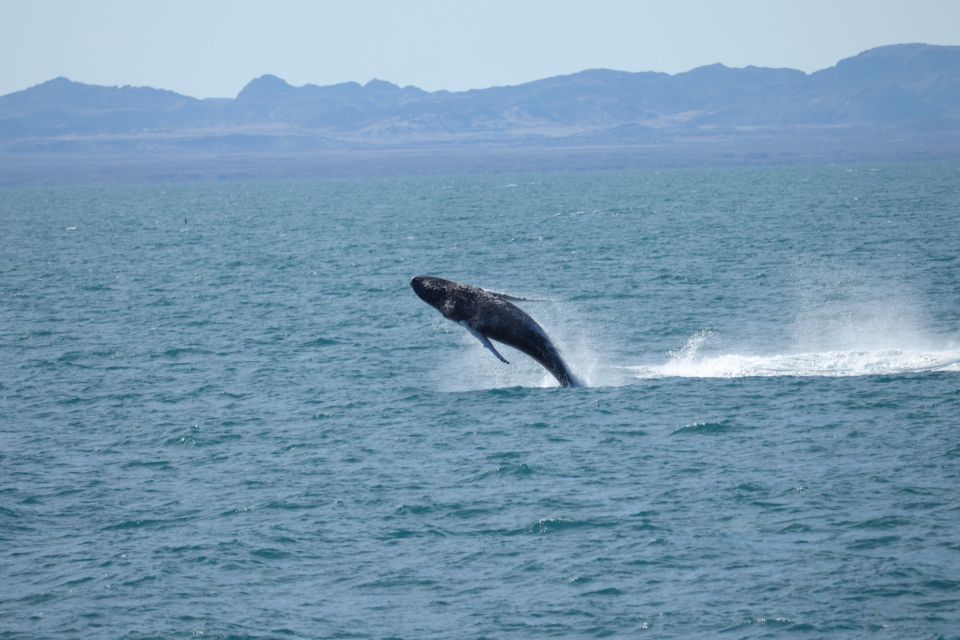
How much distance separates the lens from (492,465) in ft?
112

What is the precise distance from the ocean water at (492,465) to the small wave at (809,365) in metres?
0.18

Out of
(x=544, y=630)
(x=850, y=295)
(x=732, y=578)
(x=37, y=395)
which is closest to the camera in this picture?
(x=544, y=630)

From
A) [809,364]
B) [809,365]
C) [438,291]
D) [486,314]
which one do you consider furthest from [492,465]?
[809,364]

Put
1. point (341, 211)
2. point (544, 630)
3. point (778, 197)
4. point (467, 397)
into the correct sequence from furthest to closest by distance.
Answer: point (341, 211)
point (778, 197)
point (467, 397)
point (544, 630)

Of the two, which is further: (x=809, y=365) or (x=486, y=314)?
(x=809, y=365)

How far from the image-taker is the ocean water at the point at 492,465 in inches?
986

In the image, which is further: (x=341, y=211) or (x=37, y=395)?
(x=341, y=211)

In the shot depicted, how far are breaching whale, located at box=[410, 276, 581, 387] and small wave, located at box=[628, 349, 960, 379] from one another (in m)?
8.35

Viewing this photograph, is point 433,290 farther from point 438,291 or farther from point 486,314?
point 486,314

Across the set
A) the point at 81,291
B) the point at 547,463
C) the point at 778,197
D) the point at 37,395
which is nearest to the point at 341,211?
the point at 778,197

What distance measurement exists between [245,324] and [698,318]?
22984 millimetres

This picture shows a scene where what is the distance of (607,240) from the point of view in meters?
106

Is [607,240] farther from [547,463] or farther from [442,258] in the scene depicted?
[547,463]

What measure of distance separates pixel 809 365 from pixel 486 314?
14046mm
